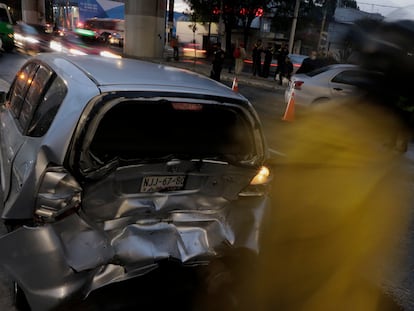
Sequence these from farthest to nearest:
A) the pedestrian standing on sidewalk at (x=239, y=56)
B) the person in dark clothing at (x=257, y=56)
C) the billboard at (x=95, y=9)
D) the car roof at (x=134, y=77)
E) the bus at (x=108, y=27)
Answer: the billboard at (x=95, y=9), the bus at (x=108, y=27), the person in dark clothing at (x=257, y=56), the pedestrian standing on sidewalk at (x=239, y=56), the car roof at (x=134, y=77)

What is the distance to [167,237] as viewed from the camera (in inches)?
109

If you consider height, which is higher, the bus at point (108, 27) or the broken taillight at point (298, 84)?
the broken taillight at point (298, 84)

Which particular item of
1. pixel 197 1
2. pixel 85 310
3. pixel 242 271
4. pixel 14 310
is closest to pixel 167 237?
pixel 85 310

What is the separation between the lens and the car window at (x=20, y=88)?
11.9ft

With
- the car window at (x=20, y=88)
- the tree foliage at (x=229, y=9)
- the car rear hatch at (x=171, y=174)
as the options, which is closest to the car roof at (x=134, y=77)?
the car rear hatch at (x=171, y=174)

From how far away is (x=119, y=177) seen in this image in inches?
101

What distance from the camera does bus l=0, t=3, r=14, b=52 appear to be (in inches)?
733

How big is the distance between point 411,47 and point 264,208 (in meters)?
5.57

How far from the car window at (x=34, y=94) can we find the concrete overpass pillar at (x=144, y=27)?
73.8ft

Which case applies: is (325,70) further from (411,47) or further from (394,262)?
(394,262)

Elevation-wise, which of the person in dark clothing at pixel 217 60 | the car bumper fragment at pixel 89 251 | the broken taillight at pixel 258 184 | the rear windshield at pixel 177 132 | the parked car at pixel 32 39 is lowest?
the parked car at pixel 32 39

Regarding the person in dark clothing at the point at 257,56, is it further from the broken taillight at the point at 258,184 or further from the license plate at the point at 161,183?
the license plate at the point at 161,183

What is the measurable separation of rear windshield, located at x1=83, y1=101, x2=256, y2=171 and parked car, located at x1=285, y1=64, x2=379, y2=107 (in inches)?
263

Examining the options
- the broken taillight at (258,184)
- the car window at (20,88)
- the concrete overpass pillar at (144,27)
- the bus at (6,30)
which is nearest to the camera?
the broken taillight at (258,184)
